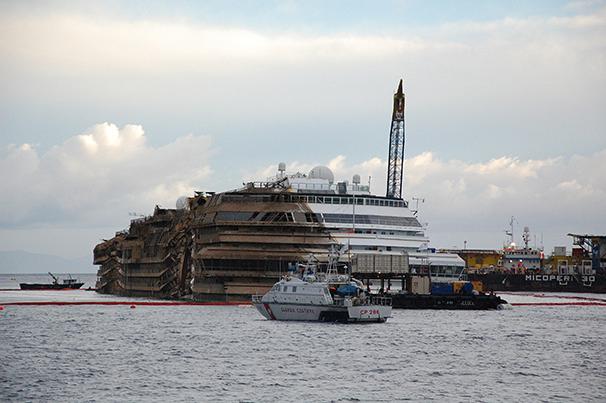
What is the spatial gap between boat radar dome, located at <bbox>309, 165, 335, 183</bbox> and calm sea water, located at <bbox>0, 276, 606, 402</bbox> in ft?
208

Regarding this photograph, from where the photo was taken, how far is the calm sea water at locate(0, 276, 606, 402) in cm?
6250

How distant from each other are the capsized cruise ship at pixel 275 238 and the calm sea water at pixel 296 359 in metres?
20.1

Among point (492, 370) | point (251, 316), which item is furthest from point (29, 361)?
point (251, 316)

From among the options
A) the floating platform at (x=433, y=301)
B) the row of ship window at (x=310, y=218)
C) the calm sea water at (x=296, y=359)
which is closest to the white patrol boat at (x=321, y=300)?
the calm sea water at (x=296, y=359)

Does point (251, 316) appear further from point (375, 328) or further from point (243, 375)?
point (243, 375)

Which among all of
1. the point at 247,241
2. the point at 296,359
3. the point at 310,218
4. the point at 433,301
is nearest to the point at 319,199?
the point at 310,218

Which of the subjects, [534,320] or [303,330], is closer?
[303,330]

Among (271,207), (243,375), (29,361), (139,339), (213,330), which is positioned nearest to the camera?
(243,375)

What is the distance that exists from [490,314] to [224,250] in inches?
1332

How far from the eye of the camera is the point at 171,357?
3078 inches

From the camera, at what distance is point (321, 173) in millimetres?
179500

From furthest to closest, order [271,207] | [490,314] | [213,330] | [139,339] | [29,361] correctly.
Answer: [271,207], [490,314], [213,330], [139,339], [29,361]

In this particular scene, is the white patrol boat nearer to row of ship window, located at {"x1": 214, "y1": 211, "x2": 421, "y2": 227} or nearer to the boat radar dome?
row of ship window, located at {"x1": 214, "y1": 211, "x2": 421, "y2": 227}

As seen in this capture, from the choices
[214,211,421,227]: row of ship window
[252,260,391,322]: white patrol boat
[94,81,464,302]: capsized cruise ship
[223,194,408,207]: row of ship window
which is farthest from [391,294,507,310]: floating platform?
[252,260,391,322]: white patrol boat
